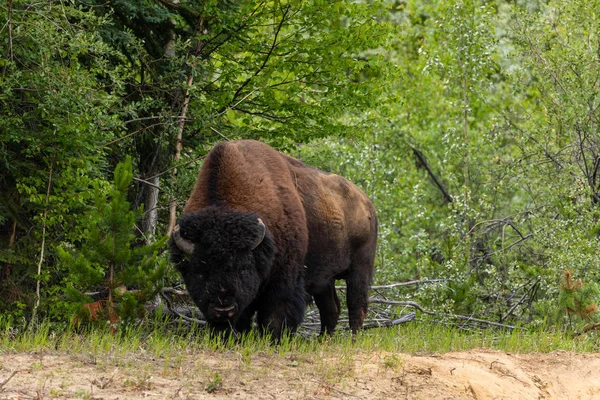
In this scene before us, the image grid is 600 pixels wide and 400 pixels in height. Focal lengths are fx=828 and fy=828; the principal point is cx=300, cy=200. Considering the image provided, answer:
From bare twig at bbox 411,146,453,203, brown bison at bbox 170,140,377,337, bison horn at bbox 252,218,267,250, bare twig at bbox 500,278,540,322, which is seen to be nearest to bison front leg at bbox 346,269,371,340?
brown bison at bbox 170,140,377,337

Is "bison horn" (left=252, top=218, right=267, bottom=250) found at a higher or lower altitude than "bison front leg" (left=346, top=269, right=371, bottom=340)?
higher

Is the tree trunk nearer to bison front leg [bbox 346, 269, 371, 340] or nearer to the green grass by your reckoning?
the green grass

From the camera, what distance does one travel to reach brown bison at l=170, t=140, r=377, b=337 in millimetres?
8414

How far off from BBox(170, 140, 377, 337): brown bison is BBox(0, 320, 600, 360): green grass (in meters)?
0.35

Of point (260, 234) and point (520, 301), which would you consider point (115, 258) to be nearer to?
point (260, 234)

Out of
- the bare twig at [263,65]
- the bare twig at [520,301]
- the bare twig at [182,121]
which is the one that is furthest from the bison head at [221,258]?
the bare twig at [520,301]

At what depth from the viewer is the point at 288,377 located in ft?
22.1

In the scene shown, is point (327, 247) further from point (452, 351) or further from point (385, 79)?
point (385, 79)

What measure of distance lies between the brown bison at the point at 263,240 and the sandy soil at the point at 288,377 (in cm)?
110

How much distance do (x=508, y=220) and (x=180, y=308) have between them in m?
6.25

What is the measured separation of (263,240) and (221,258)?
56 cm

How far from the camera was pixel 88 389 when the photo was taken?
5766mm

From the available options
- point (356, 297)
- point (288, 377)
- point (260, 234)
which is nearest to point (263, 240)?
point (260, 234)

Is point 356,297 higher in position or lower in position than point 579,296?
lower
